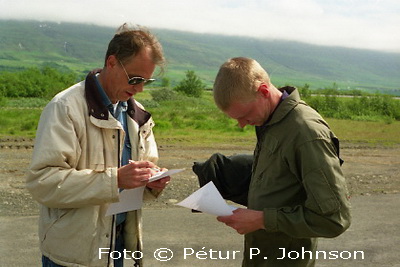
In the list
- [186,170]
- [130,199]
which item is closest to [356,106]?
[186,170]

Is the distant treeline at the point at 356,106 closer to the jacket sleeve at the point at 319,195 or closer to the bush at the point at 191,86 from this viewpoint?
the bush at the point at 191,86

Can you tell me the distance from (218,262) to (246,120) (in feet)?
9.97

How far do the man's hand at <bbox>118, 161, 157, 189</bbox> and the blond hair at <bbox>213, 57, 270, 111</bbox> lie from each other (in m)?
0.54

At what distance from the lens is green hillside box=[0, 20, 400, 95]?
7231 cm

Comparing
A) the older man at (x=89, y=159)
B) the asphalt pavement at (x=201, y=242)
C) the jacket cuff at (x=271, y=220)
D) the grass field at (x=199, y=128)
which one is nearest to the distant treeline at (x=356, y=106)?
the grass field at (x=199, y=128)

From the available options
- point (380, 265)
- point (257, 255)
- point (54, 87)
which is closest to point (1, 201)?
point (380, 265)

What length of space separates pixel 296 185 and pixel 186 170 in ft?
22.9

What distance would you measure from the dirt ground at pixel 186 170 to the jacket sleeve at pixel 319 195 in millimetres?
4757

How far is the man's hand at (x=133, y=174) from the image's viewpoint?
262 cm

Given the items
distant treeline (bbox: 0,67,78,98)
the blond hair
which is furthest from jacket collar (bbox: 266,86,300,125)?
distant treeline (bbox: 0,67,78,98)

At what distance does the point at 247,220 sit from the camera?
2.40 m

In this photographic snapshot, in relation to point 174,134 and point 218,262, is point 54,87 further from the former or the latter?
point 218,262

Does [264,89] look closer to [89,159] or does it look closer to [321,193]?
[321,193]

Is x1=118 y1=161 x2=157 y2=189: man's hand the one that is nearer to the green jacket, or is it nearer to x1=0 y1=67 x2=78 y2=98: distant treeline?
the green jacket
